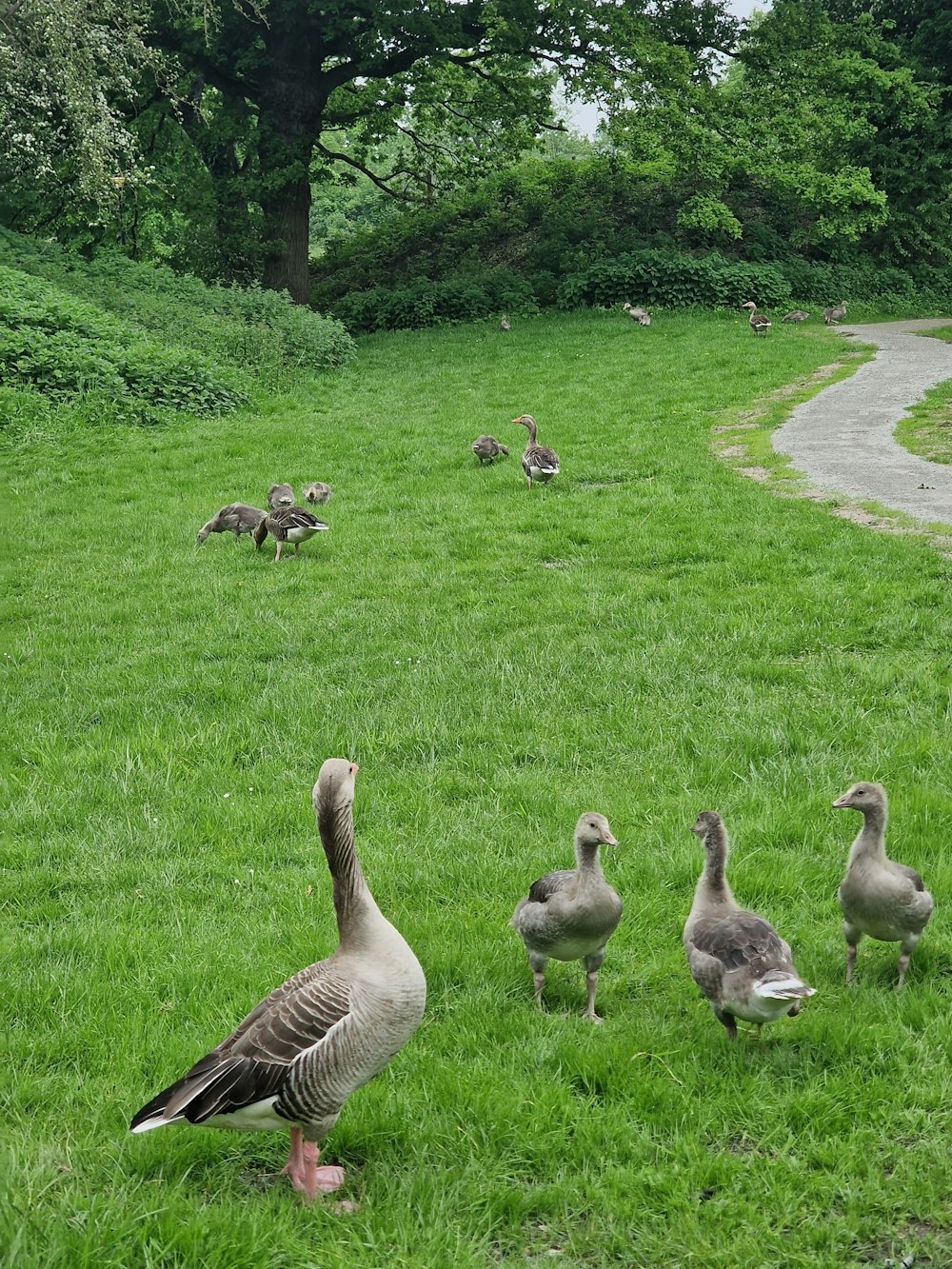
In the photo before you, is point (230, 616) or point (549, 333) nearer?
point (230, 616)

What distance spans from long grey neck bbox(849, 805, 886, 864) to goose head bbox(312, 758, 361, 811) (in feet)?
7.84

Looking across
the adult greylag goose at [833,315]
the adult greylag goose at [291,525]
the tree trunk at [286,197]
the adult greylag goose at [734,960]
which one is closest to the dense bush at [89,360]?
the adult greylag goose at [291,525]

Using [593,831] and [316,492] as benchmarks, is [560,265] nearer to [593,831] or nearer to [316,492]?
[316,492]

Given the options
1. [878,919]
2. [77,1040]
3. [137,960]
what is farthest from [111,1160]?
[878,919]

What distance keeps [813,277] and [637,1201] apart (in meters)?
37.8

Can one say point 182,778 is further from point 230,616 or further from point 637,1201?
point 637,1201

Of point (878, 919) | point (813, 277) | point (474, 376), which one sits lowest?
point (878, 919)

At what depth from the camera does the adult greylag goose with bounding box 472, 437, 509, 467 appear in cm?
1681

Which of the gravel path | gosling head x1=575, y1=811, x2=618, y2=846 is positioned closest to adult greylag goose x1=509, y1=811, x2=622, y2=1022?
gosling head x1=575, y1=811, x2=618, y2=846

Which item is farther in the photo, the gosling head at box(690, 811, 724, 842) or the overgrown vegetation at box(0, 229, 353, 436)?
the overgrown vegetation at box(0, 229, 353, 436)

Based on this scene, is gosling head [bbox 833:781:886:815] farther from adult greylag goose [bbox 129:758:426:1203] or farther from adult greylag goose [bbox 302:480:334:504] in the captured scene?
adult greylag goose [bbox 302:480:334:504]

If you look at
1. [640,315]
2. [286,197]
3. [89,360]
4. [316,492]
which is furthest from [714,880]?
[286,197]

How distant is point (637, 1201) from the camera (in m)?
3.68

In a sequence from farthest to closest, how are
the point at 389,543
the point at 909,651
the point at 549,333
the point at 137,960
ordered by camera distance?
the point at 549,333, the point at 389,543, the point at 909,651, the point at 137,960
